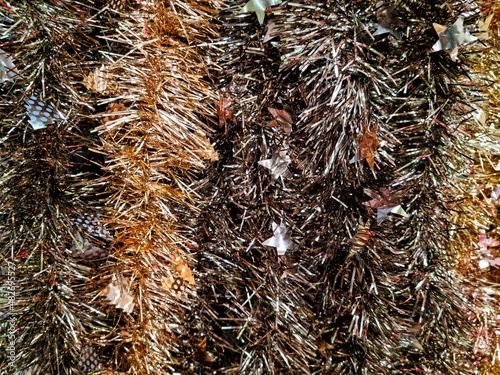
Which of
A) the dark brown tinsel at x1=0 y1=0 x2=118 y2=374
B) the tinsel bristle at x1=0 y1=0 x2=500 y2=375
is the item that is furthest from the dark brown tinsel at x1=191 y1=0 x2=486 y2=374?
the dark brown tinsel at x1=0 y1=0 x2=118 y2=374

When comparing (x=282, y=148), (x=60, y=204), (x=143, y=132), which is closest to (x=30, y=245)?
(x=60, y=204)

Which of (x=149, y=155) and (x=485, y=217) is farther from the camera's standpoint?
(x=485, y=217)

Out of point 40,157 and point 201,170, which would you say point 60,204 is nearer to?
point 40,157

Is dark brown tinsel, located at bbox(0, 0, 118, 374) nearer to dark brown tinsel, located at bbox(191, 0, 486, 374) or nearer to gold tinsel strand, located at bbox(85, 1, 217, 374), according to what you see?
gold tinsel strand, located at bbox(85, 1, 217, 374)

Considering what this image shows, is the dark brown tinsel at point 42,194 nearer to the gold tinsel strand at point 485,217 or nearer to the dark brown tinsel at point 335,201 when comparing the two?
the dark brown tinsel at point 335,201

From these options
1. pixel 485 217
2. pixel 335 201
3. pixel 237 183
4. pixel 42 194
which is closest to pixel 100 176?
pixel 42 194

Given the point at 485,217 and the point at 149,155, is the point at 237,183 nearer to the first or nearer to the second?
the point at 149,155

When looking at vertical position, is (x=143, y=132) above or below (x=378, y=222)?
above
